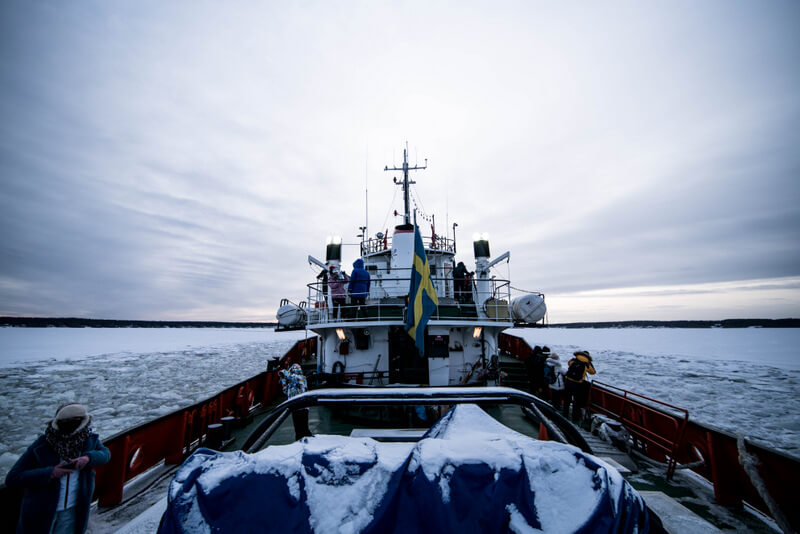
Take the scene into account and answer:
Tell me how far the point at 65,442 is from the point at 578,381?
399 inches

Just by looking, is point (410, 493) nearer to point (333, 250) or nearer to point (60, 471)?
point (60, 471)

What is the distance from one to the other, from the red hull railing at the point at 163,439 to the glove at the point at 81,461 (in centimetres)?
210

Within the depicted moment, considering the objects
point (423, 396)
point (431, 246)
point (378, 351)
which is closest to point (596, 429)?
point (378, 351)

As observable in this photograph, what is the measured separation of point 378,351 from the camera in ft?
36.9

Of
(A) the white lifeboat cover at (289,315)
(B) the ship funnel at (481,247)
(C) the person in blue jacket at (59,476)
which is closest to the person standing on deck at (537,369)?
(B) the ship funnel at (481,247)

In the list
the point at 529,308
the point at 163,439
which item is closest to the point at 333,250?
the point at 529,308

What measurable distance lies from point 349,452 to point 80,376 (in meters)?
35.5

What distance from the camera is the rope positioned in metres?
4.15

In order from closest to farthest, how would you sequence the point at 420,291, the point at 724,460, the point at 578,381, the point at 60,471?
the point at 60,471 < the point at 724,460 < the point at 420,291 < the point at 578,381

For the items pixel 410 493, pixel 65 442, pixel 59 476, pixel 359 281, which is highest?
pixel 359 281

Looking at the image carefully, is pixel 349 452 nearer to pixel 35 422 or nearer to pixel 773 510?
pixel 773 510

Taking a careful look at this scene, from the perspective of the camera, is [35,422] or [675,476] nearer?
[675,476]

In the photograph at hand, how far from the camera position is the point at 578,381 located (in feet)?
30.4

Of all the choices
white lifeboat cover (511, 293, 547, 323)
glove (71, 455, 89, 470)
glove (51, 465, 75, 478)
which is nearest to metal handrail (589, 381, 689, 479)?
white lifeboat cover (511, 293, 547, 323)
